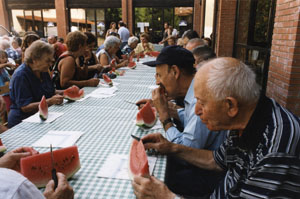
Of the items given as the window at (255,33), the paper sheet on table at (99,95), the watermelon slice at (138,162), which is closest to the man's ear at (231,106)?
the watermelon slice at (138,162)

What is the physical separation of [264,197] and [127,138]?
137 cm

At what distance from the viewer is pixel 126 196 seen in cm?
154

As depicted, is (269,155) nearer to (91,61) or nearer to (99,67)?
(99,67)

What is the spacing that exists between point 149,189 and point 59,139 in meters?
1.17

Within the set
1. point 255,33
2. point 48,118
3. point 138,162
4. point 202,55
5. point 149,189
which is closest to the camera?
point 149,189

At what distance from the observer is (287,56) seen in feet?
11.7

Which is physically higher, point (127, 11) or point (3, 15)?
point (127, 11)

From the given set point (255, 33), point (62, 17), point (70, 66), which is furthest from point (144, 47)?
point (62, 17)

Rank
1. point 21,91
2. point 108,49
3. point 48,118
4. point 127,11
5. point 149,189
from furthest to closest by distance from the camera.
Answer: point 127,11, point 108,49, point 21,91, point 48,118, point 149,189

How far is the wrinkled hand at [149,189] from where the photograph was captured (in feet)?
4.90

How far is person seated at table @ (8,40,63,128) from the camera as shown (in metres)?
3.34

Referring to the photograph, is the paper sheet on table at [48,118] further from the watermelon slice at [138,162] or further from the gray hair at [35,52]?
the watermelon slice at [138,162]

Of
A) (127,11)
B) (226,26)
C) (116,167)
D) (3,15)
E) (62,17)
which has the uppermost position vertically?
(127,11)

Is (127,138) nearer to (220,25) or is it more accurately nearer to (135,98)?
(135,98)
